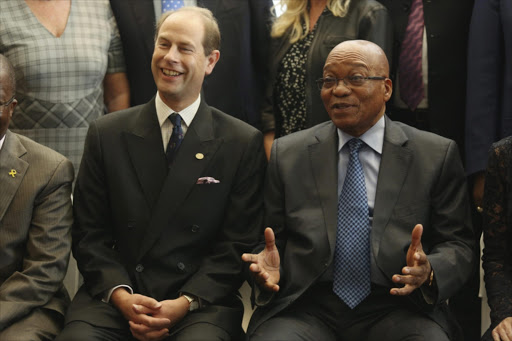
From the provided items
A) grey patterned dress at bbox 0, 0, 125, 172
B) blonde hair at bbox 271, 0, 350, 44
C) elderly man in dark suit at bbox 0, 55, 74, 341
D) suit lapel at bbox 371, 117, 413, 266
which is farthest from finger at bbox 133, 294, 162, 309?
blonde hair at bbox 271, 0, 350, 44

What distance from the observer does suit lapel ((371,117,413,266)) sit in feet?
10.0

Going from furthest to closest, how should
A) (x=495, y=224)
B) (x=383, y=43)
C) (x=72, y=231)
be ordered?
(x=383, y=43)
(x=72, y=231)
(x=495, y=224)

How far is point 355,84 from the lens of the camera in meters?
A: 3.14

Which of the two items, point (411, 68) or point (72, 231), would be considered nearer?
point (72, 231)

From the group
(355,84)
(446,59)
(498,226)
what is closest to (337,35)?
(446,59)

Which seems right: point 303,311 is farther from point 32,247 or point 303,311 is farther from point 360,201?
point 32,247

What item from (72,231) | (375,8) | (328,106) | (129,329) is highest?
(375,8)

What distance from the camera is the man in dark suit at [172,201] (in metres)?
3.15

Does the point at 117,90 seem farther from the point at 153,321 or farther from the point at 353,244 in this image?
the point at 353,244

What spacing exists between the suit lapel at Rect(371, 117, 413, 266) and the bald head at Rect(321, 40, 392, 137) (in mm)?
132

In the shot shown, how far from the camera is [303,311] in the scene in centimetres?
308

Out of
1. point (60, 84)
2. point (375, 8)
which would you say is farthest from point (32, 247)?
point (375, 8)

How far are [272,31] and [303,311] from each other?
1476mm

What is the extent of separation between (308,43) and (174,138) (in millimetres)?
885
